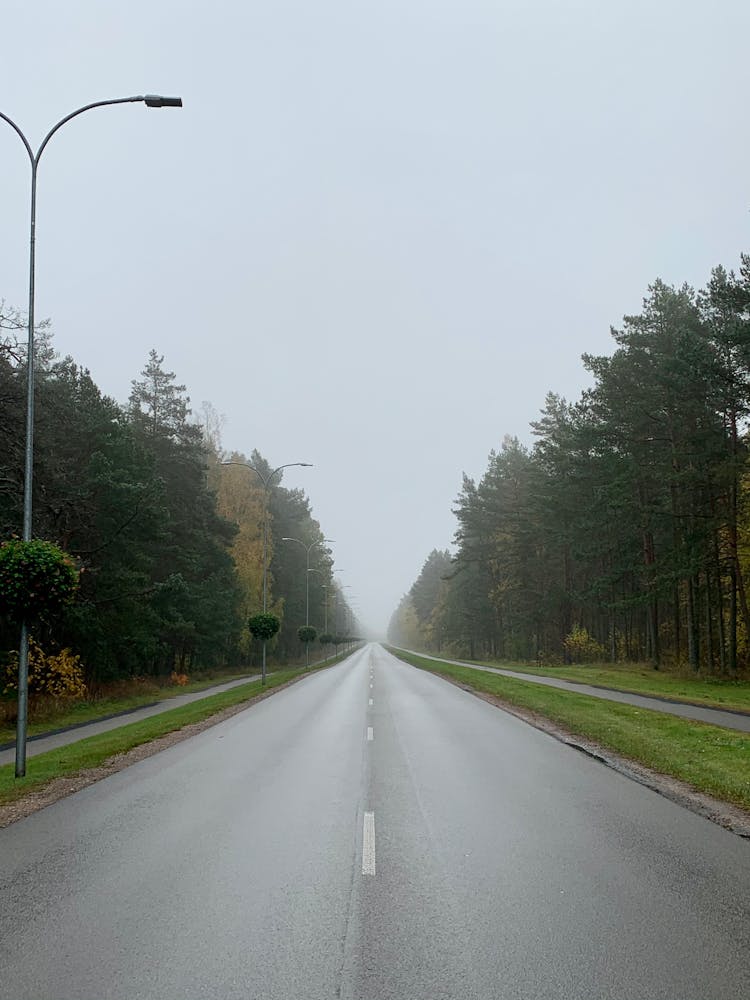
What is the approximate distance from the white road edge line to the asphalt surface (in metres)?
0.04

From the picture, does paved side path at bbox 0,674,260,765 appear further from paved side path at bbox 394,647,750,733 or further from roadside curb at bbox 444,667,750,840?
paved side path at bbox 394,647,750,733

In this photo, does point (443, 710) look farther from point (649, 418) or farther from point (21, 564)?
point (649, 418)

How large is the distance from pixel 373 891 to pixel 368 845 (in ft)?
4.10

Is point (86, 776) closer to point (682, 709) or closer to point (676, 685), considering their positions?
point (682, 709)

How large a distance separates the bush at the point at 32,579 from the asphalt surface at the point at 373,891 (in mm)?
3214

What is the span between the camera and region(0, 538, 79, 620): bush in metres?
11.2

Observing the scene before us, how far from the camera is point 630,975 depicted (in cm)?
397

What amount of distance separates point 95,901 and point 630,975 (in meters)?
3.69

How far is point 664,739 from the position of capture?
12.8 meters

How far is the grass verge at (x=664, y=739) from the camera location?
9.41 meters

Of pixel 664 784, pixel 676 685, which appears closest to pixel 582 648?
pixel 676 685

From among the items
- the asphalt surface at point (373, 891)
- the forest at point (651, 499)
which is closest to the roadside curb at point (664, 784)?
the asphalt surface at point (373, 891)

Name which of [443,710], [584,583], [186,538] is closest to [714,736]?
[443,710]

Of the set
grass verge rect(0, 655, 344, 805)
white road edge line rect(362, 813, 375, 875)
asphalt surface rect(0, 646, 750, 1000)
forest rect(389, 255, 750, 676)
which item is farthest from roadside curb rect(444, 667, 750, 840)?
forest rect(389, 255, 750, 676)
